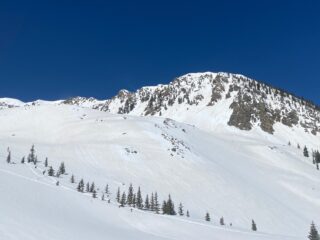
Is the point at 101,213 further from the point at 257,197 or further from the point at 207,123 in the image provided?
the point at 207,123

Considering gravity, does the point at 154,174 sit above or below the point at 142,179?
above

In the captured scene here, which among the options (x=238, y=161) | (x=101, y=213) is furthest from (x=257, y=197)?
(x=101, y=213)

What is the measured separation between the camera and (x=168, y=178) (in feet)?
236

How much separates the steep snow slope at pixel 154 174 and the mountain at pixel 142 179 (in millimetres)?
193

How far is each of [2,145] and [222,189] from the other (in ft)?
124

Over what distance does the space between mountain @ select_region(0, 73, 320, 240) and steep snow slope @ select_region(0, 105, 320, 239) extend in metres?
0.19

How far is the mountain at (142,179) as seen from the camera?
33.7 metres

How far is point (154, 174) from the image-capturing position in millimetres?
72750

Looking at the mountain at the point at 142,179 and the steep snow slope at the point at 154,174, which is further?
the steep snow slope at the point at 154,174

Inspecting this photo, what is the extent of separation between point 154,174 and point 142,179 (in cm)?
395

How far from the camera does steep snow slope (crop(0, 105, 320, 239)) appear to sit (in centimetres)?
3709

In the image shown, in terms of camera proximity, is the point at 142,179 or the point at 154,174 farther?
the point at 154,174

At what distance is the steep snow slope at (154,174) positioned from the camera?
3709cm

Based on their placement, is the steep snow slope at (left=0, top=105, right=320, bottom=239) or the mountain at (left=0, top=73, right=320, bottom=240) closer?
the mountain at (left=0, top=73, right=320, bottom=240)
